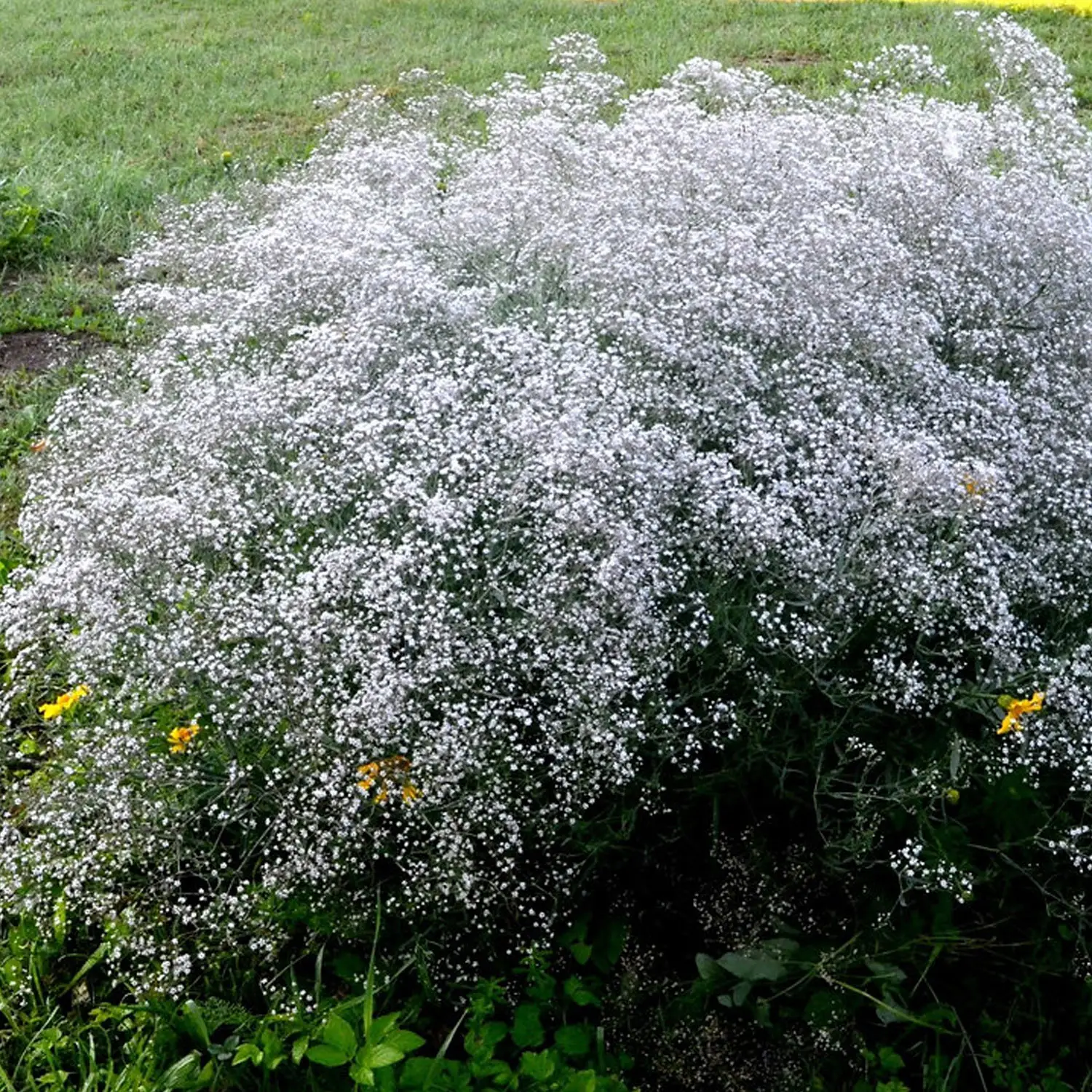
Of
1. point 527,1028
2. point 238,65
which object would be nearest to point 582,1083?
point 527,1028

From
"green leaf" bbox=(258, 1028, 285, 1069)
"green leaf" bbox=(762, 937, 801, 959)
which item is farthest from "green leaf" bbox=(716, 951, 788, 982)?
"green leaf" bbox=(258, 1028, 285, 1069)

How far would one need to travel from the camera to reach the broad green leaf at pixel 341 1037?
250 centimetres

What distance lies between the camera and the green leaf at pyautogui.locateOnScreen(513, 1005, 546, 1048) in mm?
2730

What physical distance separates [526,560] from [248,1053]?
4.12 feet

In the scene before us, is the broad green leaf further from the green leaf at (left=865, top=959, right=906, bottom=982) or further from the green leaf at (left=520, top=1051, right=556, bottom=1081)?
the green leaf at (left=865, top=959, right=906, bottom=982)

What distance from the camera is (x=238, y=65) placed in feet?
30.8

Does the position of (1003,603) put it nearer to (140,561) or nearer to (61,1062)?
(140,561)

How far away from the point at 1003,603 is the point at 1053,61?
12.1 feet

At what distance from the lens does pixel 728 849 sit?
119 inches

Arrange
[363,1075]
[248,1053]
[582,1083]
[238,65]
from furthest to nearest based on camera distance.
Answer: [238,65]
[248,1053]
[582,1083]
[363,1075]

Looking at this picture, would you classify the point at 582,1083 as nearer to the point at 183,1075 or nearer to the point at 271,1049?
the point at 271,1049

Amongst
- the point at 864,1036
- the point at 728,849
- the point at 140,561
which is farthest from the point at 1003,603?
the point at 140,561

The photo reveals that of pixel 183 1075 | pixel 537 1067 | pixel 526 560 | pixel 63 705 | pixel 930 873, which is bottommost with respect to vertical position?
pixel 183 1075

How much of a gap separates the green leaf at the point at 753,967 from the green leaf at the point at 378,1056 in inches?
31.7
